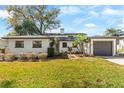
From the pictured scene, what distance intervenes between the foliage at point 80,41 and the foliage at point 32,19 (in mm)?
9538

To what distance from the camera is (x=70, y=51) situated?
26.1 meters

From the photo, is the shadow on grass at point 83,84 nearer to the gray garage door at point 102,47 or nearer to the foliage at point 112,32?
the gray garage door at point 102,47

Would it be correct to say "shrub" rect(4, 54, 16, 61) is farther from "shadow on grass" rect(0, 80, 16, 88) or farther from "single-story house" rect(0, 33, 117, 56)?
"shadow on grass" rect(0, 80, 16, 88)

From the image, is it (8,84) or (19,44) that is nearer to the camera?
(8,84)

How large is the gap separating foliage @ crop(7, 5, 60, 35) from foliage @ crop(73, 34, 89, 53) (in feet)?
31.3

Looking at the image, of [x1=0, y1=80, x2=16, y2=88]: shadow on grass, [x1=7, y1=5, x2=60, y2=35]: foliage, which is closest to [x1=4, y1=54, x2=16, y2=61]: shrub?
[x1=0, y1=80, x2=16, y2=88]: shadow on grass

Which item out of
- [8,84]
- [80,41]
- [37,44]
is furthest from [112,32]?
[8,84]

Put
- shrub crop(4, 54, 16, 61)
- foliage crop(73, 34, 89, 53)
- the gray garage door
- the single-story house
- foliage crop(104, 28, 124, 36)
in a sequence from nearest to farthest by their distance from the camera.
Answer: shrub crop(4, 54, 16, 61) < the single-story house < foliage crop(73, 34, 89, 53) < the gray garage door < foliage crop(104, 28, 124, 36)

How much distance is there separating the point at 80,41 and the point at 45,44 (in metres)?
3.68

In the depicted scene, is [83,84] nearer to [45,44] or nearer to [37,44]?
[45,44]

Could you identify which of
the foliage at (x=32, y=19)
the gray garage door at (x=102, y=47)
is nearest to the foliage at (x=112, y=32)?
the foliage at (x=32, y=19)

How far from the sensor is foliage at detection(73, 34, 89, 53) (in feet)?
82.5

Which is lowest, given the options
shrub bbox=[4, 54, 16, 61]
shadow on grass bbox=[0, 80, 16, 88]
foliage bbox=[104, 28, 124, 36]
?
shadow on grass bbox=[0, 80, 16, 88]

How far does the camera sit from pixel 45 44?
2391 cm
